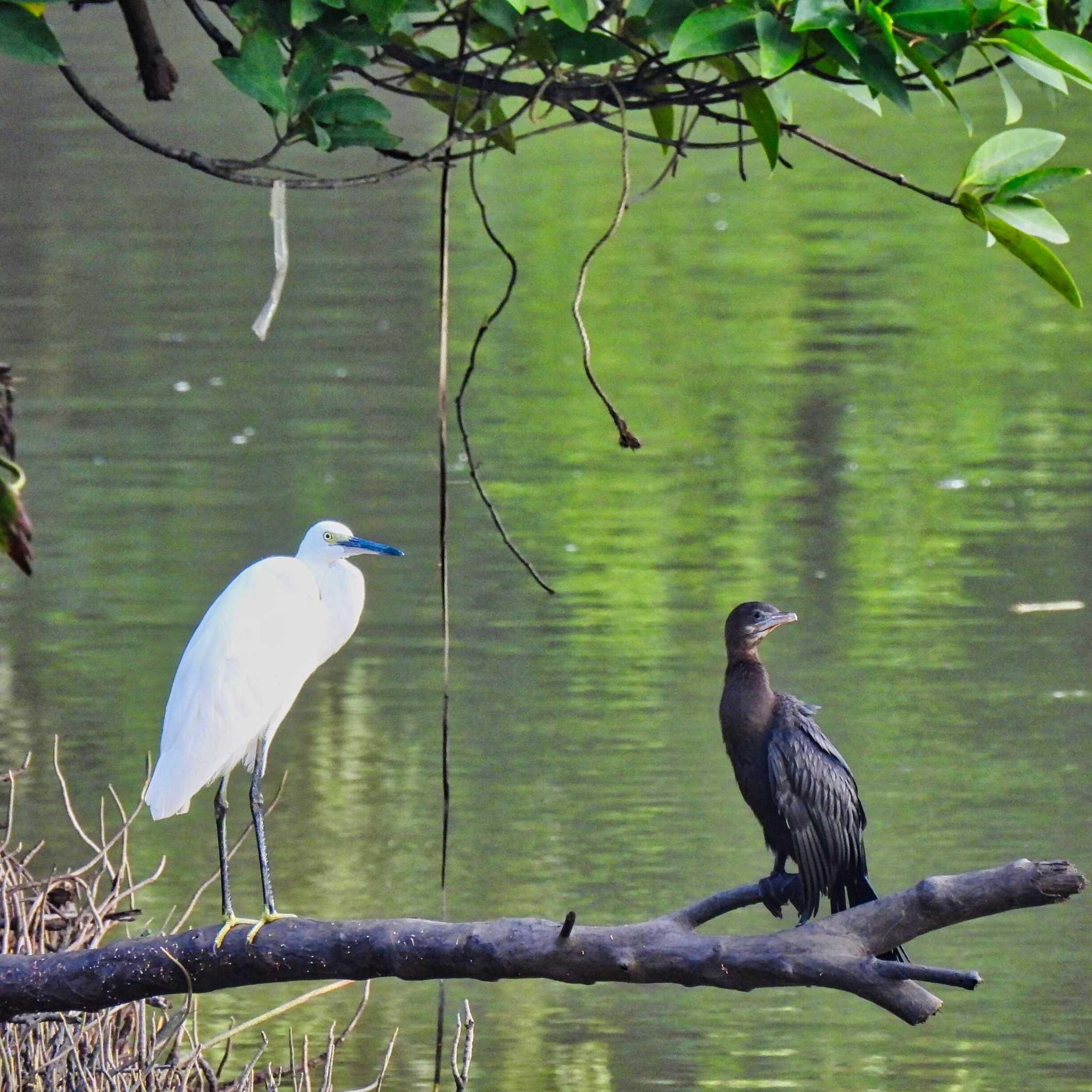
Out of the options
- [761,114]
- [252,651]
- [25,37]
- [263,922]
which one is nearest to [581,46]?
[761,114]

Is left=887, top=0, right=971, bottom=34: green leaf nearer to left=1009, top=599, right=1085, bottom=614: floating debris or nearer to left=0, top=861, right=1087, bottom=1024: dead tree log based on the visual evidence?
left=0, top=861, right=1087, bottom=1024: dead tree log

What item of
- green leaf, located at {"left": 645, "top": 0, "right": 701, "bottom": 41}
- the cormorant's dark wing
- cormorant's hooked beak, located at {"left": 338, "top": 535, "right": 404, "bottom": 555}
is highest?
green leaf, located at {"left": 645, "top": 0, "right": 701, "bottom": 41}

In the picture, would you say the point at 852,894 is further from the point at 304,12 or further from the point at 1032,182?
the point at 304,12

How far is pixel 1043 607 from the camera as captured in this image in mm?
8555

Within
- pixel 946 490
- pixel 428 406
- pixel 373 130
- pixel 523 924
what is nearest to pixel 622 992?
pixel 523 924

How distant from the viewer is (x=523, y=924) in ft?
10.3

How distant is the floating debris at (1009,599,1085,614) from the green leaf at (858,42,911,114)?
19.9ft

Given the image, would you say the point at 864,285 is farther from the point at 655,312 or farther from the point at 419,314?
the point at 419,314

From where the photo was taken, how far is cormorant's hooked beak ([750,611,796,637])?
3895 millimetres

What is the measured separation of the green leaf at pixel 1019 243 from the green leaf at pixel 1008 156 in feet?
0.09

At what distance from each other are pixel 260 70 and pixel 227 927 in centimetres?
130

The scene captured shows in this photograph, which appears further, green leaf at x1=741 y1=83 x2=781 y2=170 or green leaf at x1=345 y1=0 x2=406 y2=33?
green leaf at x1=741 y1=83 x2=781 y2=170

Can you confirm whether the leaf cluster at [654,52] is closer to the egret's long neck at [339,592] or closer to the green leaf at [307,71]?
the green leaf at [307,71]

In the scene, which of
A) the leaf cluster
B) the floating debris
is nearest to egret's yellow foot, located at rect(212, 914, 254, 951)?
the leaf cluster
